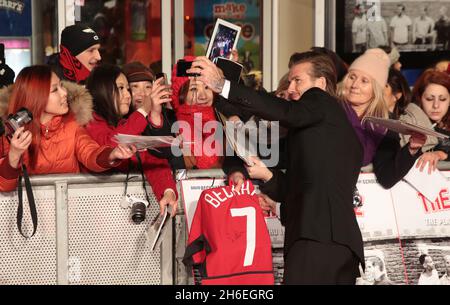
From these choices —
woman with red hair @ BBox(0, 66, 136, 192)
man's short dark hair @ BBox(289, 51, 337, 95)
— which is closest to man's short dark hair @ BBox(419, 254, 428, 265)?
man's short dark hair @ BBox(289, 51, 337, 95)

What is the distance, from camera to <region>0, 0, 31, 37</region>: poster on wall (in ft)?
33.3

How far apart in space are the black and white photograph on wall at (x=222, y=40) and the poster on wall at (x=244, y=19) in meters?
3.65

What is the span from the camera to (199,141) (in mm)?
7188

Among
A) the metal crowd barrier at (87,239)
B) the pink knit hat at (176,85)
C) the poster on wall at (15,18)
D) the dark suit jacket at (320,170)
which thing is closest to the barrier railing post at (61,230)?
the metal crowd barrier at (87,239)

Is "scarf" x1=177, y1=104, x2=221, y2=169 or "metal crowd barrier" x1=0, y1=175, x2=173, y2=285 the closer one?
"metal crowd barrier" x1=0, y1=175, x2=173, y2=285

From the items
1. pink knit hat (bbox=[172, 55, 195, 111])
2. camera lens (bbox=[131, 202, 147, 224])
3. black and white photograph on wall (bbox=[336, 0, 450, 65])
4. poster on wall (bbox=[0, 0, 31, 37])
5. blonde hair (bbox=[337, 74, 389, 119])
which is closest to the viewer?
camera lens (bbox=[131, 202, 147, 224])

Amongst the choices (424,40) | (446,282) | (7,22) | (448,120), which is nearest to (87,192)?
(446,282)

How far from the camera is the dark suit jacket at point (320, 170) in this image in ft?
19.2

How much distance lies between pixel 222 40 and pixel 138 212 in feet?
5.62

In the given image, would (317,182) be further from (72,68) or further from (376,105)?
(72,68)

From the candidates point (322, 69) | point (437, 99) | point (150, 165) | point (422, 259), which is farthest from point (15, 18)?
point (422, 259)

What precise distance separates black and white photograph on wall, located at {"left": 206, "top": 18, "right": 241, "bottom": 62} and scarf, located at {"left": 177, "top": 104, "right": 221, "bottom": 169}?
52 centimetres

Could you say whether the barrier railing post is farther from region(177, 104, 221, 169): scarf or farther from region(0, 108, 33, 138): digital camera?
region(177, 104, 221, 169): scarf

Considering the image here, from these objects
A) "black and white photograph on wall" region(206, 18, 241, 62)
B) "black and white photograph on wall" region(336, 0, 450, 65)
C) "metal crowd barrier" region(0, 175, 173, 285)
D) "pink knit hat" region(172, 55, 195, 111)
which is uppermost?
"black and white photograph on wall" region(336, 0, 450, 65)
